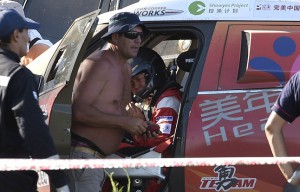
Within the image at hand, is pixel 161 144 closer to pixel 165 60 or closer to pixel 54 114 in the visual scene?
pixel 54 114

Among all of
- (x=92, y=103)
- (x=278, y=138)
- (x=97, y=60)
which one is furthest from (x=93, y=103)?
(x=278, y=138)

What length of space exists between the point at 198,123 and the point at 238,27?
0.75 meters

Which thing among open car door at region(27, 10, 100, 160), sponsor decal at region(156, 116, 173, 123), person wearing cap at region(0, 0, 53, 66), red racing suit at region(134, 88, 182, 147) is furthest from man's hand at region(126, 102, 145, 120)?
person wearing cap at region(0, 0, 53, 66)

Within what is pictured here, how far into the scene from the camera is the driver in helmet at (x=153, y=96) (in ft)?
18.1

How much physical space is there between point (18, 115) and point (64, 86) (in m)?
0.97

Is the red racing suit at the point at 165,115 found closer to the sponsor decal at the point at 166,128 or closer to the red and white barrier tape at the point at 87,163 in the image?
the sponsor decal at the point at 166,128

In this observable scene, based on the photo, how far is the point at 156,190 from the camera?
5.37m

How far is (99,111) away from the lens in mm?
5121

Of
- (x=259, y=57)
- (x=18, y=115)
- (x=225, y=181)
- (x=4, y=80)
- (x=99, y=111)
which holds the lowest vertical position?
(x=225, y=181)

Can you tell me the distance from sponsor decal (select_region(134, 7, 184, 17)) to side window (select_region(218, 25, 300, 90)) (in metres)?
0.44

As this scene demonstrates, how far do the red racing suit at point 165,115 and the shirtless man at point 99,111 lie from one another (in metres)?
0.26

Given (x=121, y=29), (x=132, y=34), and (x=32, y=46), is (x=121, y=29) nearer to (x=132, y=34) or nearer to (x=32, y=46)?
(x=132, y=34)

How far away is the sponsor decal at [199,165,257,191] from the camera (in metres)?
5.02

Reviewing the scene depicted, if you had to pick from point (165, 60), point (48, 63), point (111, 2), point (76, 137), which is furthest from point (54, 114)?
point (111, 2)
